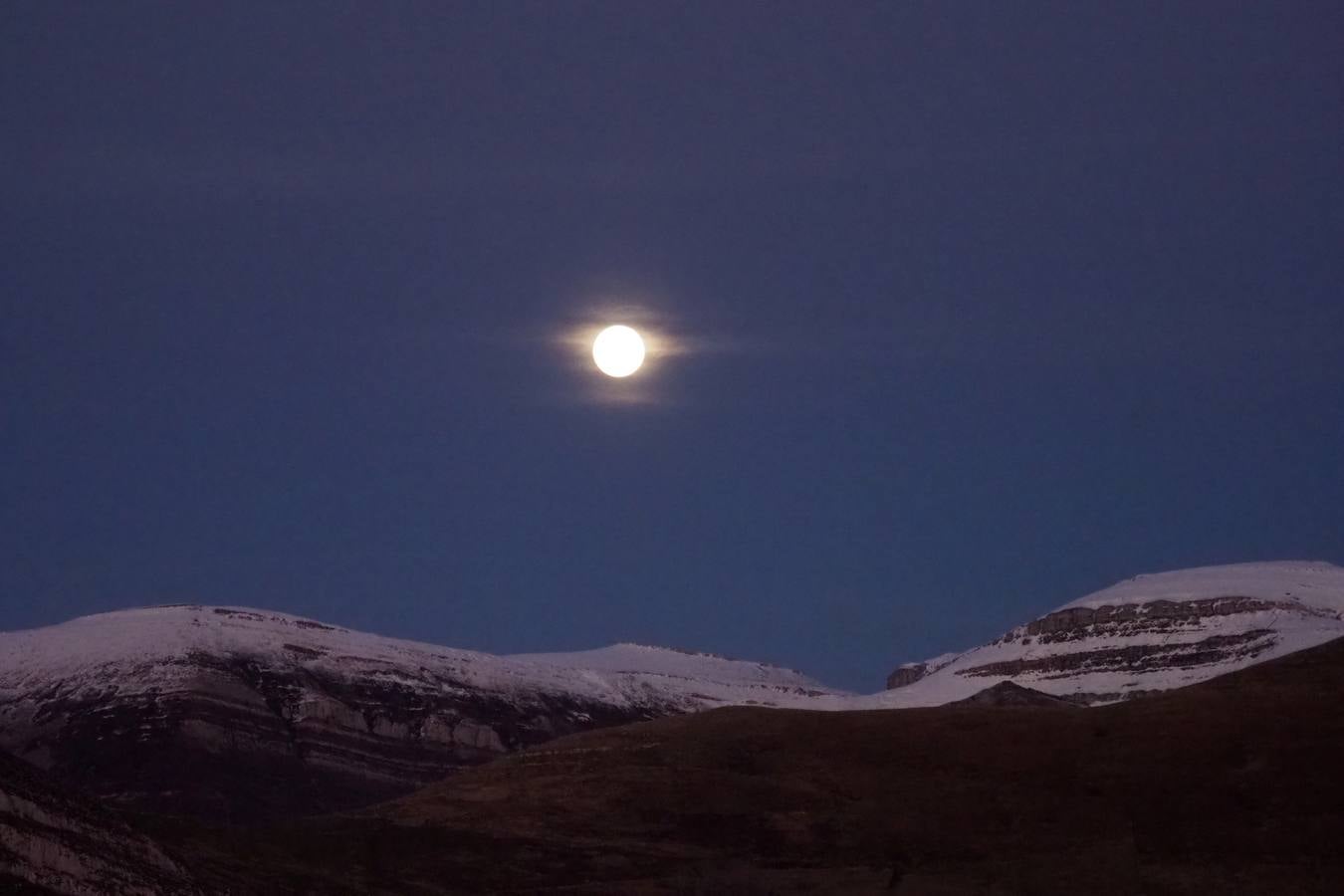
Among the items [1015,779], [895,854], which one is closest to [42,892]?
[895,854]

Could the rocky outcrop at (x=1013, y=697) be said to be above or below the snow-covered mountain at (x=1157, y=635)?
below

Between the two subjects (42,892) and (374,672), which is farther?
(374,672)

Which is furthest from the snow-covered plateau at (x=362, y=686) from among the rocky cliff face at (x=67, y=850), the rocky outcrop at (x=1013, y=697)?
the rocky cliff face at (x=67, y=850)

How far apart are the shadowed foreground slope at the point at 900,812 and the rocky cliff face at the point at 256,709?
38848 mm

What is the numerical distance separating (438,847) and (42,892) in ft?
90.8

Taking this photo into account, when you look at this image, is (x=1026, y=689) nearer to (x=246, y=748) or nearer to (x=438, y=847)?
(x=246, y=748)

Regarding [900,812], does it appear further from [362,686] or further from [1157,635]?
[1157,635]

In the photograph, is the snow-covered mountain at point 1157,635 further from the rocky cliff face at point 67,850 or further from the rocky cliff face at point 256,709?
the rocky cliff face at point 67,850

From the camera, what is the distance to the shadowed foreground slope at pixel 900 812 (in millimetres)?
55094

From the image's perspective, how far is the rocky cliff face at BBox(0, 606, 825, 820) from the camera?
108 metres

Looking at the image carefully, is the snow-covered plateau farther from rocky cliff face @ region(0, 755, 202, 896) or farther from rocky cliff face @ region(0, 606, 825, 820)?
rocky cliff face @ region(0, 755, 202, 896)

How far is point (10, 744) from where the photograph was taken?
111875 millimetres

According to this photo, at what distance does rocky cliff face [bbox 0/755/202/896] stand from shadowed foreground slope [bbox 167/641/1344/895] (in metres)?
4.93

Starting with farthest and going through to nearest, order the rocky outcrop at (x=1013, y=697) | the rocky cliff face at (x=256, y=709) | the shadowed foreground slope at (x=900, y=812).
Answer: the rocky outcrop at (x=1013, y=697)
the rocky cliff face at (x=256, y=709)
the shadowed foreground slope at (x=900, y=812)
